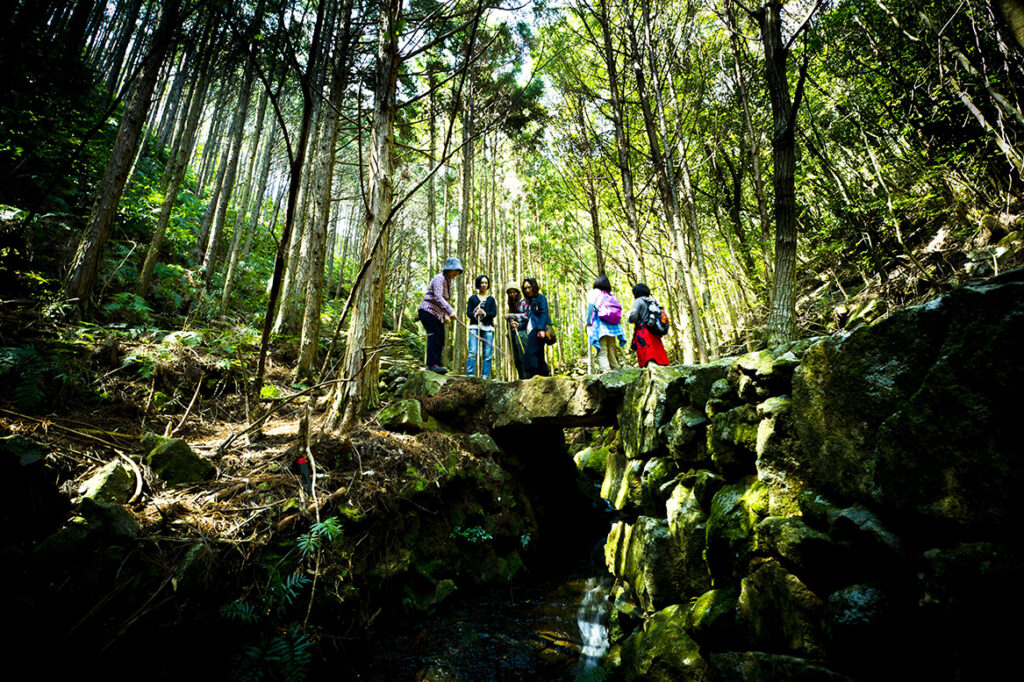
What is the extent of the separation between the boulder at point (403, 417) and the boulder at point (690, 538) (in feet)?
9.97

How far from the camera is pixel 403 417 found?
4.81 metres

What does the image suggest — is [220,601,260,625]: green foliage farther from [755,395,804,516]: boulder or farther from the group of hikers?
the group of hikers

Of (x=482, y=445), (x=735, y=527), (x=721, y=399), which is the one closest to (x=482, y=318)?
(x=482, y=445)

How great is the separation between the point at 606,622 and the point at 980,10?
1109cm

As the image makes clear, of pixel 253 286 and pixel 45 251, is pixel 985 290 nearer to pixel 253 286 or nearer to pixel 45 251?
pixel 45 251

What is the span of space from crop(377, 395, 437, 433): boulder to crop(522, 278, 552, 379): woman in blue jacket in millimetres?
2212

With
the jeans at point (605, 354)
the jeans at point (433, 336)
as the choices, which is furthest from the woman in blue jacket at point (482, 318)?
the jeans at point (605, 354)

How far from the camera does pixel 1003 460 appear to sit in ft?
4.86

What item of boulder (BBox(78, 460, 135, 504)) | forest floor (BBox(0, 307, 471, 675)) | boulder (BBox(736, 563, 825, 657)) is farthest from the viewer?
boulder (BBox(78, 460, 135, 504))

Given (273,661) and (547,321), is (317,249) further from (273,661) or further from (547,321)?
(273,661)

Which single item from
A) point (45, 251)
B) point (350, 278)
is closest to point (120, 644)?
point (45, 251)

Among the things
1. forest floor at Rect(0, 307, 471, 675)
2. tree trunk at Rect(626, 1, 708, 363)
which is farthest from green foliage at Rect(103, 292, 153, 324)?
tree trunk at Rect(626, 1, 708, 363)

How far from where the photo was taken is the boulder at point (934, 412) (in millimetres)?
1504

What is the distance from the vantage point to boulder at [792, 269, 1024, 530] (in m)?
1.50
